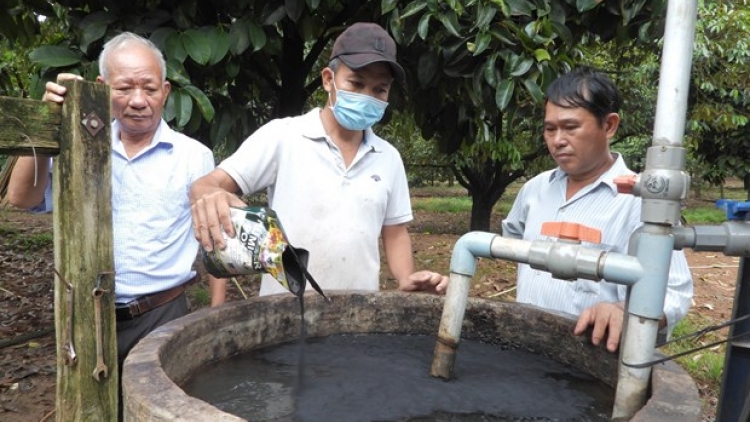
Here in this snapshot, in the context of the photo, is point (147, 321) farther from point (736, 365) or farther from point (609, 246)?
point (736, 365)

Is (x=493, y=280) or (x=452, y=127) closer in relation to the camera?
(x=452, y=127)

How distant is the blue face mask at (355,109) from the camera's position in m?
2.23

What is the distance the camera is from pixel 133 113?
2141mm

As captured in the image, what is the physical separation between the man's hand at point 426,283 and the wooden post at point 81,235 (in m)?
1.01

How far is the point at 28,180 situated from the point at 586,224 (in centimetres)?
184

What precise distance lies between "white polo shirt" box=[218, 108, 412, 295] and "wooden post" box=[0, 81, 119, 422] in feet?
2.27

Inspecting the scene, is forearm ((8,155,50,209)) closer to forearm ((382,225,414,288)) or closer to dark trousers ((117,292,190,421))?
dark trousers ((117,292,190,421))

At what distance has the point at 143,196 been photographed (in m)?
2.19

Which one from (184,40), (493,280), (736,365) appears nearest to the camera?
(736,365)

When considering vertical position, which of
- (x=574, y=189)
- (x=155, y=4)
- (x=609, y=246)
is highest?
(x=155, y=4)

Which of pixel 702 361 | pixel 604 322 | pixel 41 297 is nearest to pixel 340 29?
pixel 604 322

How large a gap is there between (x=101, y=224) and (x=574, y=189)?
5.09ft

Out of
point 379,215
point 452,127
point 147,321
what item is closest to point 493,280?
point 452,127

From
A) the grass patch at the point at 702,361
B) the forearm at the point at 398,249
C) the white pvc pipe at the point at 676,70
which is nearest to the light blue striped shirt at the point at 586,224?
the forearm at the point at 398,249
